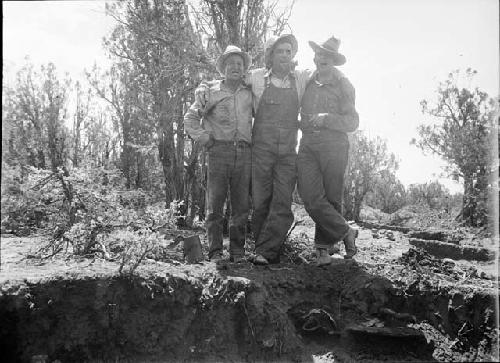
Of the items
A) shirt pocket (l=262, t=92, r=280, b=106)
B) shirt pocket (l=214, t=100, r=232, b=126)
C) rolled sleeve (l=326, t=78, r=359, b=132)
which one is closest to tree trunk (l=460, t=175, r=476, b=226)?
rolled sleeve (l=326, t=78, r=359, b=132)

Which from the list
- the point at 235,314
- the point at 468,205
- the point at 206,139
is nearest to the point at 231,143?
the point at 206,139

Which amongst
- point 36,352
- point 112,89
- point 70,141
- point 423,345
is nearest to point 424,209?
point 112,89

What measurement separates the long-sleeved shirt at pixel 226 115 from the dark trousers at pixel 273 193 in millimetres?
256

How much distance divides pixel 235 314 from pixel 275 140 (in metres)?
1.69

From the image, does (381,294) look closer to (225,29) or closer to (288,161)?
(288,161)

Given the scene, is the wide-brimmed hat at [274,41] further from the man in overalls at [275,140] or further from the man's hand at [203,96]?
the man's hand at [203,96]

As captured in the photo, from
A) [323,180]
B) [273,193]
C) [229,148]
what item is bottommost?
[273,193]

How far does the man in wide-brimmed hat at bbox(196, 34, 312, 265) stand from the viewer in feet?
13.6

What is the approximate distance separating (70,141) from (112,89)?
3.82 meters

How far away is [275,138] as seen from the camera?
13.6 feet

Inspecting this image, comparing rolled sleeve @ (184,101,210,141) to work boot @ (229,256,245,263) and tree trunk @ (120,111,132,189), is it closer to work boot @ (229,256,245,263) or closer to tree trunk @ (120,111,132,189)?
work boot @ (229,256,245,263)

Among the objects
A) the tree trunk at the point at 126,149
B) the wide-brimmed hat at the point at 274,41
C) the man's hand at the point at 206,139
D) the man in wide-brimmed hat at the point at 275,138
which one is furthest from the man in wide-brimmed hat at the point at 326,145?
the tree trunk at the point at 126,149

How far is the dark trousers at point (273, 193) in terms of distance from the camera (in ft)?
13.7

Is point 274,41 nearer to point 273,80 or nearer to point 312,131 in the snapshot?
point 273,80
